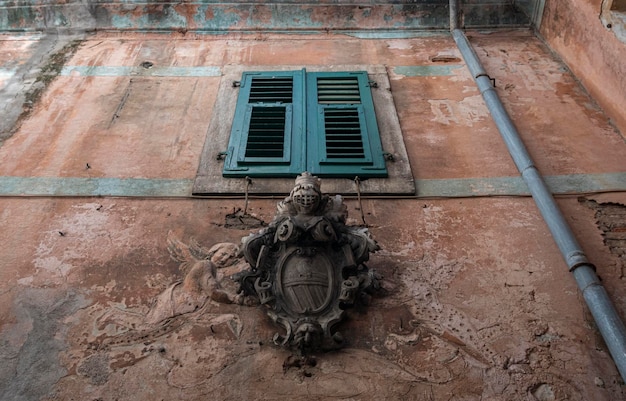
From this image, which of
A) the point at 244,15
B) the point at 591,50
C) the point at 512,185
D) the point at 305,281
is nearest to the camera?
the point at 305,281

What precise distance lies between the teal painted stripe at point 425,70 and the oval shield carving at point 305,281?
13.1 ft

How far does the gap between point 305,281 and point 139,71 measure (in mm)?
4633

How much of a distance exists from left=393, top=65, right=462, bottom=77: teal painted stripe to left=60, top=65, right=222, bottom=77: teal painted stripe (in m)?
2.49

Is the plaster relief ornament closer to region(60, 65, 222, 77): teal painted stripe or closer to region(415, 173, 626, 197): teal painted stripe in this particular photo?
region(415, 173, 626, 197): teal painted stripe

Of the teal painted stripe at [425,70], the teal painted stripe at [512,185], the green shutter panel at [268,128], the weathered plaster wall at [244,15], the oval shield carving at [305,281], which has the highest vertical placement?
the weathered plaster wall at [244,15]

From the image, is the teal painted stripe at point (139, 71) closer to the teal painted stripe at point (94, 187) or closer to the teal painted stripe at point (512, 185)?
the teal painted stripe at point (94, 187)

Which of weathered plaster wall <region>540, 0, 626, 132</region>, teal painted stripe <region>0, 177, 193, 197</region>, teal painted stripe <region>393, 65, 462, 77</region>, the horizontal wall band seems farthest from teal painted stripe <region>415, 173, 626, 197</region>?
teal painted stripe <region>0, 177, 193, 197</region>

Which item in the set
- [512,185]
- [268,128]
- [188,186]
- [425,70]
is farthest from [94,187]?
[425,70]

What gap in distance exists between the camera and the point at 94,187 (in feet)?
19.4

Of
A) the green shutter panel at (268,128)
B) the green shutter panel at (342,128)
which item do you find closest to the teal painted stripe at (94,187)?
the green shutter panel at (268,128)

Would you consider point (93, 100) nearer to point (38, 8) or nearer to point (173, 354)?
point (38, 8)

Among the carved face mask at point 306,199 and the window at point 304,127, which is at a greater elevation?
the window at point 304,127

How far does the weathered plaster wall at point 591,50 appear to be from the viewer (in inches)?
260

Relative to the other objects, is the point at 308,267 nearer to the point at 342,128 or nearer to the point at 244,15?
the point at 342,128
